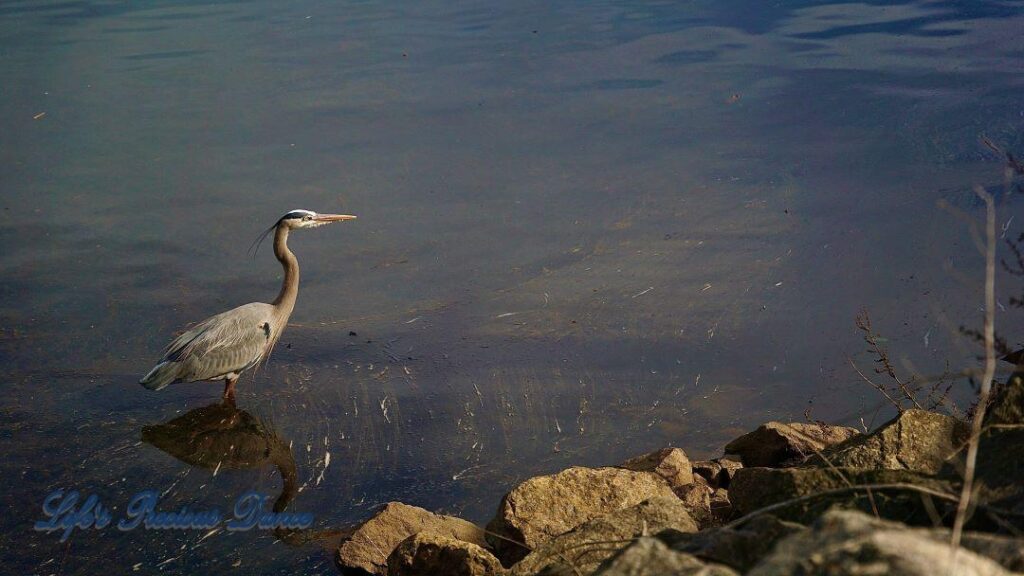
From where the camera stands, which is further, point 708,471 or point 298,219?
point 298,219

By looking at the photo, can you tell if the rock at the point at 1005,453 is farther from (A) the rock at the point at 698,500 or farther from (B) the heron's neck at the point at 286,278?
(B) the heron's neck at the point at 286,278

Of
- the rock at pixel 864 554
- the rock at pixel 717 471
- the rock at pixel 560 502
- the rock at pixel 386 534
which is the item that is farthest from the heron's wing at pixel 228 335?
the rock at pixel 864 554

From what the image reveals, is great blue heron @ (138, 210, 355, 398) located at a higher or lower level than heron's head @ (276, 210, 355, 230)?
lower

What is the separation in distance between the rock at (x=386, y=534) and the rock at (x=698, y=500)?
3.23 feet

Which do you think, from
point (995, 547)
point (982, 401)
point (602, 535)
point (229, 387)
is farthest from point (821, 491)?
point (229, 387)

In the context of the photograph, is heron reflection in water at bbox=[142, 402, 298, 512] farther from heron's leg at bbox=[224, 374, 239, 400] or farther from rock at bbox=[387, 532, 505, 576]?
rock at bbox=[387, 532, 505, 576]

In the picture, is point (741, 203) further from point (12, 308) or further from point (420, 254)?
point (12, 308)

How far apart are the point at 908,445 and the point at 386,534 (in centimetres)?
241

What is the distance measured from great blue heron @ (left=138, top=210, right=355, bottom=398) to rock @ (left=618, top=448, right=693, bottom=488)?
9.53ft

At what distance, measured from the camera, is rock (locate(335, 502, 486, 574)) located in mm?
4691

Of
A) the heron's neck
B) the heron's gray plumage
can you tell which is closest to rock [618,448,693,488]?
the heron's gray plumage

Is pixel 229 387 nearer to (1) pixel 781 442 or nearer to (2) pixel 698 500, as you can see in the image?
(2) pixel 698 500

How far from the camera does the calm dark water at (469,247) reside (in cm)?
607

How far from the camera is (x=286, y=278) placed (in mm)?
7152
